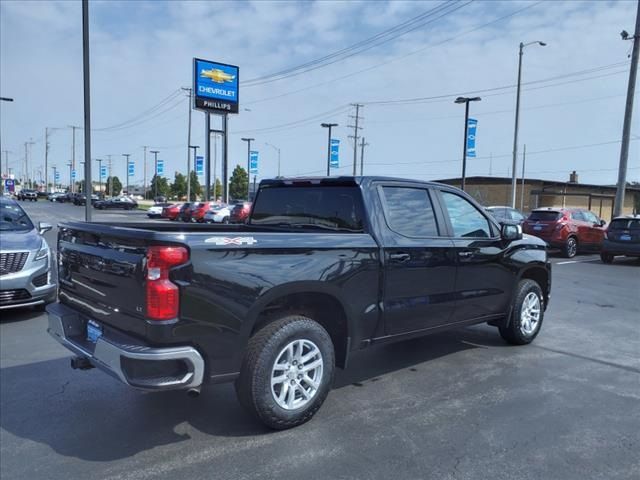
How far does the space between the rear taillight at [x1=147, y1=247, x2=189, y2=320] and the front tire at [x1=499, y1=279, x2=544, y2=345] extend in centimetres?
412

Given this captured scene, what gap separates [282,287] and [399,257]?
1241 millimetres

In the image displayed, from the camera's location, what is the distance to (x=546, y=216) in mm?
17078

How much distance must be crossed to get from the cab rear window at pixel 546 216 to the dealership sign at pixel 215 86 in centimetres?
1988

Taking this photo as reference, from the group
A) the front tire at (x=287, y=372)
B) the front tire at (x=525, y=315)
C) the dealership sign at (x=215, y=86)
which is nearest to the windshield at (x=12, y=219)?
the front tire at (x=287, y=372)

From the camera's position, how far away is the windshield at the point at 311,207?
4.46 m

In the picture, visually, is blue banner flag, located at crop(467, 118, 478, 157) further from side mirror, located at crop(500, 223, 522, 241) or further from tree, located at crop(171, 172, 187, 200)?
tree, located at crop(171, 172, 187, 200)

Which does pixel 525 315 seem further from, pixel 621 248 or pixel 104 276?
pixel 621 248

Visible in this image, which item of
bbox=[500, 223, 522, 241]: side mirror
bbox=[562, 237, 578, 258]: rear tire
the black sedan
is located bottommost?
the black sedan

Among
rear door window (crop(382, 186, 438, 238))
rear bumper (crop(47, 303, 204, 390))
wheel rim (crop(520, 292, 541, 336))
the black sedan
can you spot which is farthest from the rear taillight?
the black sedan

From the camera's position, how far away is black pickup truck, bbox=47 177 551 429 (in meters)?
3.21

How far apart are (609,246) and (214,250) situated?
1537 cm

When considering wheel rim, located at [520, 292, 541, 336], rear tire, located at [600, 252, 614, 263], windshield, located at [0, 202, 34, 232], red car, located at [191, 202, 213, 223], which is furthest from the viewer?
red car, located at [191, 202, 213, 223]

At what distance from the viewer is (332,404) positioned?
4316 mm

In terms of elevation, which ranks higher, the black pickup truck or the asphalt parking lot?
the black pickup truck
